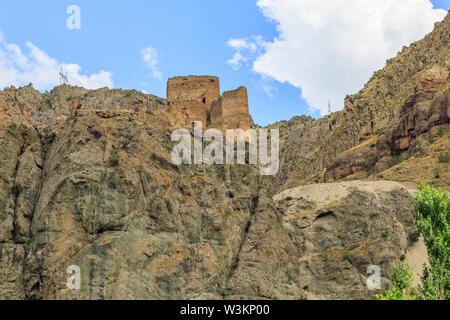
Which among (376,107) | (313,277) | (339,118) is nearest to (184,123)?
(313,277)

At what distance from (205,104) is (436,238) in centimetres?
2964

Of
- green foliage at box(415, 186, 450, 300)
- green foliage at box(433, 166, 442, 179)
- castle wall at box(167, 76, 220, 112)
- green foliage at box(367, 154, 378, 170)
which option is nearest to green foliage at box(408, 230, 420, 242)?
green foliage at box(433, 166, 442, 179)

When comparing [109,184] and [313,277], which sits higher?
[109,184]

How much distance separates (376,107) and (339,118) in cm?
2097

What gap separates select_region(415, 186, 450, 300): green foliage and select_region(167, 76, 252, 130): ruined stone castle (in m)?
22.7

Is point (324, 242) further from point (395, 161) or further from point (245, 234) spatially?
point (395, 161)

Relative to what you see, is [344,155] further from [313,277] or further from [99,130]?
[99,130]

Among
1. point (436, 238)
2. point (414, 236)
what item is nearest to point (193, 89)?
point (414, 236)

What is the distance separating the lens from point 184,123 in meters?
53.9

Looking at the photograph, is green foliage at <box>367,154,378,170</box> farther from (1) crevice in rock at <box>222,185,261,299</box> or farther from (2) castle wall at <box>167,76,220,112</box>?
(1) crevice in rock at <box>222,185,261,299</box>

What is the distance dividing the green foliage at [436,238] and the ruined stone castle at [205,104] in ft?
74.4

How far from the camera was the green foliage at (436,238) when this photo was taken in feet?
113

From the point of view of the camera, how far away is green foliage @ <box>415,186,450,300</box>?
113 feet

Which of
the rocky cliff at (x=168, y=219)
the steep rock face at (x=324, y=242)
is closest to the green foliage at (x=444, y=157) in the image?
the rocky cliff at (x=168, y=219)
